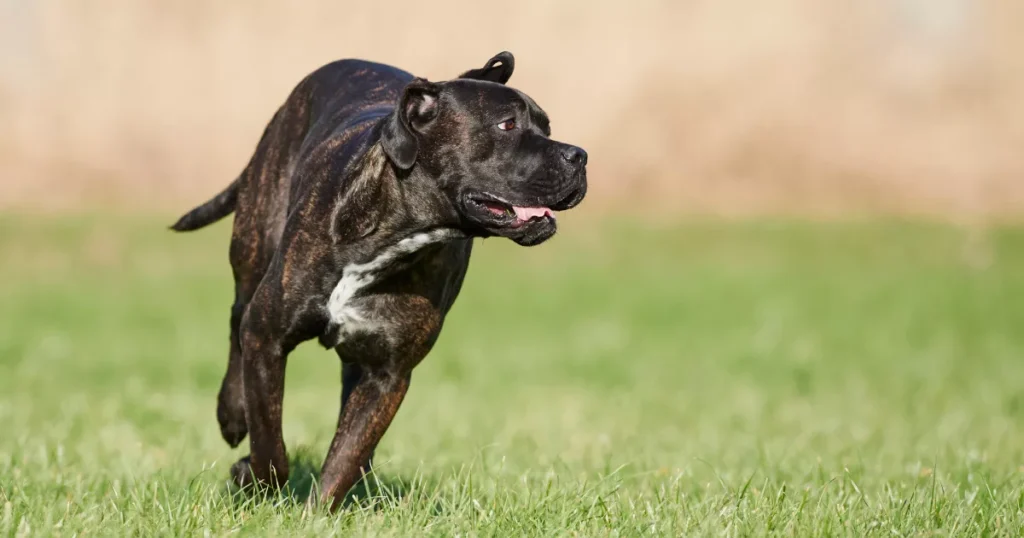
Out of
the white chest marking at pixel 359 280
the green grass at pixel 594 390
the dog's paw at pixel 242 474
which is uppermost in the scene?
the white chest marking at pixel 359 280

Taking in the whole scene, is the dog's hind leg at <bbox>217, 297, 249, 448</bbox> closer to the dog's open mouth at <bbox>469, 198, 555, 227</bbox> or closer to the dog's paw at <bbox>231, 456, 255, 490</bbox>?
the dog's paw at <bbox>231, 456, 255, 490</bbox>

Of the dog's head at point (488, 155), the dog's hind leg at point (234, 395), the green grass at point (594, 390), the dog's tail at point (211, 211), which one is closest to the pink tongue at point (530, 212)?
the dog's head at point (488, 155)

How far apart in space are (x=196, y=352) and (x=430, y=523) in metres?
10.9

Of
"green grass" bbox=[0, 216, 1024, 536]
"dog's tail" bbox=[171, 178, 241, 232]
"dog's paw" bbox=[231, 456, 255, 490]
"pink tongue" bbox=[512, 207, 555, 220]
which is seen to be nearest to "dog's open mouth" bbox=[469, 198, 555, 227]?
"pink tongue" bbox=[512, 207, 555, 220]

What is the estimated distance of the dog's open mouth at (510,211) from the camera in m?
5.07

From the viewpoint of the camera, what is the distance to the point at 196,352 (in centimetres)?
1514

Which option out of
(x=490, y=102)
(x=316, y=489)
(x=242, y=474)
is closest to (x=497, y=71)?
(x=490, y=102)

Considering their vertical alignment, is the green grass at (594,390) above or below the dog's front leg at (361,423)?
below

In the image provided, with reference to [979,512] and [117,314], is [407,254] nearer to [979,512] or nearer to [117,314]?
[979,512]

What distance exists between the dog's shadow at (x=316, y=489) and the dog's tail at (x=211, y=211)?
4.11 feet

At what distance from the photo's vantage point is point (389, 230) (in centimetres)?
523

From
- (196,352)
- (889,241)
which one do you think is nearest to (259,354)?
(196,352)

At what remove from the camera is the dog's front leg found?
541cm

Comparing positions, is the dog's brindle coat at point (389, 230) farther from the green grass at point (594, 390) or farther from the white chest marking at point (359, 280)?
the green grass at point (594, 390)
